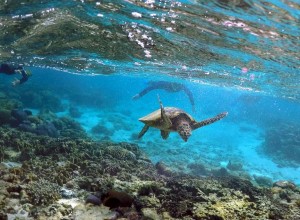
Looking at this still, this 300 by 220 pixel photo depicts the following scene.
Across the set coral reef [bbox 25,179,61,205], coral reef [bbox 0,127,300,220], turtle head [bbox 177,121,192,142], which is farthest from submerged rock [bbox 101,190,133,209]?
turtle head [bbox 177,121,192,142]

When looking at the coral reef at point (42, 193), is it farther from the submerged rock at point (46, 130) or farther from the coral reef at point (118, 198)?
the submerged rock at point (46, 130)

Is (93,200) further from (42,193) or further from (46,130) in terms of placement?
(46,130)

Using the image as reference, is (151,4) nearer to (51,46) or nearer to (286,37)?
(286,37)

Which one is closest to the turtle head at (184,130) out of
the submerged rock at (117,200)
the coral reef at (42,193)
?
the submerged rock at (117,200)

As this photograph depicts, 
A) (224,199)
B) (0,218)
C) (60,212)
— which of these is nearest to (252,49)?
(224,199)

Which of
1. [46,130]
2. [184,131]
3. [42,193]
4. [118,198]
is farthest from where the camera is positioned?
[46,130]

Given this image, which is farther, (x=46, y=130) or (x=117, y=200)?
(x=46, y=130)

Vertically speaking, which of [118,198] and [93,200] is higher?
[118,198]

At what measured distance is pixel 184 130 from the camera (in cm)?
959

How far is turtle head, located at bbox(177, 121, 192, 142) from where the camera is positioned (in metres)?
9.28

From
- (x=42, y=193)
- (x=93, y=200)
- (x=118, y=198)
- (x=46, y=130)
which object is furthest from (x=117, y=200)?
(x=46, y=130)

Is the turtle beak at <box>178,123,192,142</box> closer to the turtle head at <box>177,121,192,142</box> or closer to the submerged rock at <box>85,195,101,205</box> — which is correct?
the turtle head at <box>177,121,192,142</box>

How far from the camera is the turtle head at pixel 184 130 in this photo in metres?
9.28

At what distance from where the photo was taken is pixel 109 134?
33.5m
